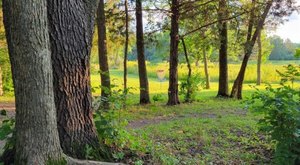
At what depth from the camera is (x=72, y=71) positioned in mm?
3348

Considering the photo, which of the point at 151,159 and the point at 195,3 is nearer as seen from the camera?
the point at 151,159

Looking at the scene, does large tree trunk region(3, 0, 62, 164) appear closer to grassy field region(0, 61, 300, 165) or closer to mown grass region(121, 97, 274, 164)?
grassy field region(0, 61, 300, 165)

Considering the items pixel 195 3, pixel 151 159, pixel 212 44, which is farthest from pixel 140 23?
pixel 151 159

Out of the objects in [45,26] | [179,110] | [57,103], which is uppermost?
[45,26]

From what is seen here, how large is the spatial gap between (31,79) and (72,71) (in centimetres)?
65

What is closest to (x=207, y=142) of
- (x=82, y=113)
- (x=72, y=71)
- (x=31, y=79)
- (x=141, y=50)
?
(x=82, y=113)

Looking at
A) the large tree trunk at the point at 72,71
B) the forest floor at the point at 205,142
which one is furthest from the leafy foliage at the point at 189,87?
the large tree trunk at the point at 72,71

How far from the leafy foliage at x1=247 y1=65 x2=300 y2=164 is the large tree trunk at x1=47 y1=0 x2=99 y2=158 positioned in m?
1.78

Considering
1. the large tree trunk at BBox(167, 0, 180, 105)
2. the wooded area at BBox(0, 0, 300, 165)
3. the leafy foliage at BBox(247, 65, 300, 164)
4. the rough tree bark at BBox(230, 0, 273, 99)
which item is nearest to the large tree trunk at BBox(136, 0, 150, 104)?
the large tree trunk at BBox(167, 0, 180, 105)

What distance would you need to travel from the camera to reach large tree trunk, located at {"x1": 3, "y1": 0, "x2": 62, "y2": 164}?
2699 mm

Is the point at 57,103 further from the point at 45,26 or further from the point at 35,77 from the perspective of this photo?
the point at 45,26

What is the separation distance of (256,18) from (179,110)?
17.4ft

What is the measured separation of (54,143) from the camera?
2928mm

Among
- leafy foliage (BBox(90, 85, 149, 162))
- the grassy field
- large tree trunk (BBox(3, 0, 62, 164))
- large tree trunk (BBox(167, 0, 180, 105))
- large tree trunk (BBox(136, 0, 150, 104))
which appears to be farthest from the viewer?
large tree trunk (BBox(136, 0, 150, 104))
